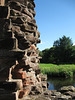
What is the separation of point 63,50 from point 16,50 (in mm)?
48291

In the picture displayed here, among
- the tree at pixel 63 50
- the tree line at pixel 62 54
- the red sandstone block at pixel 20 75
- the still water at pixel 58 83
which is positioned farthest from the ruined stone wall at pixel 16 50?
the tree at pixel 63 50

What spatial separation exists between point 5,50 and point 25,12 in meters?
2.07

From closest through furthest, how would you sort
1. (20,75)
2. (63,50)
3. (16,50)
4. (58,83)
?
1. (16,50)
2. (20,75)
3. (58,83)
4. (63,50)

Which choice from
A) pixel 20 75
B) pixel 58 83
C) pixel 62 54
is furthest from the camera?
pixel 62 54

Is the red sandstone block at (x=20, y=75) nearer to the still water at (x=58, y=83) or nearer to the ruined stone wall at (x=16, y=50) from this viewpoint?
the ruined stone wall at (x=16, y=50)

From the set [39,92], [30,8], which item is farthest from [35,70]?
[30,8]

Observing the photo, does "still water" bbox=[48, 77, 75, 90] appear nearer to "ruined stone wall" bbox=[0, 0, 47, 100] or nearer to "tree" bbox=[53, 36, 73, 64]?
"ruined stone wall" bbox=[0, 0, 47, 100]

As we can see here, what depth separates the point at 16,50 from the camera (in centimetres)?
329

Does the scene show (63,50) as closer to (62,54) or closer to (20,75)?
(62,54)

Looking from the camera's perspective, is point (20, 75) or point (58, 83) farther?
point (58, 83)

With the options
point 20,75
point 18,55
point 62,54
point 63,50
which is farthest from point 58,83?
point 63,50

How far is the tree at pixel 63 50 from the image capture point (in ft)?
158

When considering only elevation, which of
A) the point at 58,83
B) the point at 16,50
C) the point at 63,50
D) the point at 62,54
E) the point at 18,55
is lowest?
the point at 58,83

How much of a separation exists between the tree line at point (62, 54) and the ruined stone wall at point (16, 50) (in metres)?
42.8
